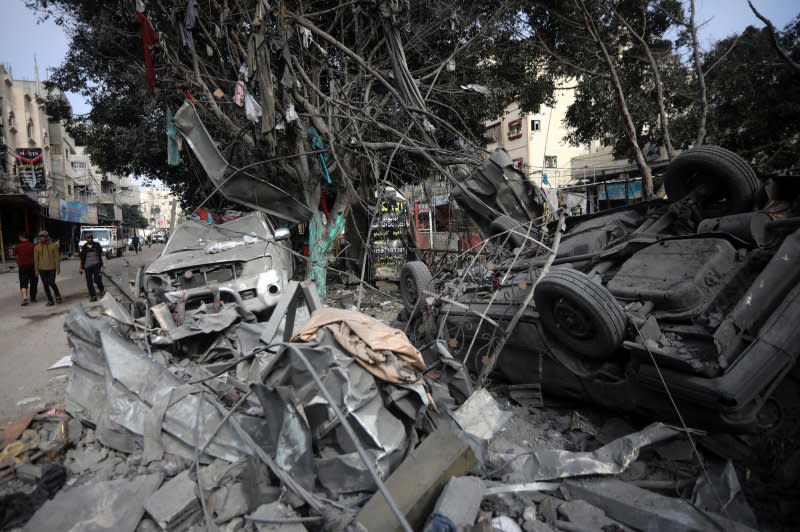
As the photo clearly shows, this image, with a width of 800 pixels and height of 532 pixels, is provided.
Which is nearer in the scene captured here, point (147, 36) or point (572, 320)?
point (572, 320)

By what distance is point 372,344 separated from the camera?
262 centimetres

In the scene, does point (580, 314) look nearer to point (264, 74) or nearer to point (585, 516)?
point (585, 516)

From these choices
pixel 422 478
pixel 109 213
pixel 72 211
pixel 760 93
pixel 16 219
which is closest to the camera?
pixel 422 478

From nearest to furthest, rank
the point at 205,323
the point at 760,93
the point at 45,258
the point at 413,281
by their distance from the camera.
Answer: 1. the point at 205,323
2. the point at 413,281
3. the point at 45,258
4. the point at 760,93

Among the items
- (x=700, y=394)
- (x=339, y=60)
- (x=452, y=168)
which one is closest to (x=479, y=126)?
(x=339, y=60)

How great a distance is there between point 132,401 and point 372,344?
7.24 ft

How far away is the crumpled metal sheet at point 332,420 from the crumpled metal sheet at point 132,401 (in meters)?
0.62

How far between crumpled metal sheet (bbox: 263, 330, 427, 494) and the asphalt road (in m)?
3.29

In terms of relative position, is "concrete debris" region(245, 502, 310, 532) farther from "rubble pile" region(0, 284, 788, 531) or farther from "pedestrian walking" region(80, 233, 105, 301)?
"pedestrian walking" region(80, 233, 105, 301)

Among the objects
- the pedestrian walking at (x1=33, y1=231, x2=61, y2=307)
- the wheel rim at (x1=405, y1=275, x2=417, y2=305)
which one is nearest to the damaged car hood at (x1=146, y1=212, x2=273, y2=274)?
the wheel rim at (x1=405, y1=275, x2=417, y2=305)

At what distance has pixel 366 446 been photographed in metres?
2.43

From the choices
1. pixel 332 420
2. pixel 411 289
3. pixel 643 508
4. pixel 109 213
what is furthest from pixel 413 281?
pixel 109 213

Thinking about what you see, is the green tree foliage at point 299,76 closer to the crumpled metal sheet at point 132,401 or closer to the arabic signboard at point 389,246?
the arabic signboard at point 389,246

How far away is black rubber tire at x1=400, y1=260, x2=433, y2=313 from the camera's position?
17.2 feet
